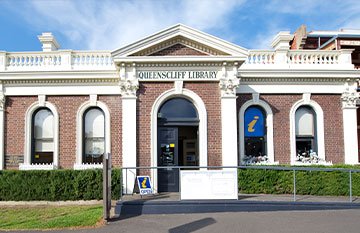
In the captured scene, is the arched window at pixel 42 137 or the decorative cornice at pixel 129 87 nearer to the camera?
the decorative cornice at pixel 129 87

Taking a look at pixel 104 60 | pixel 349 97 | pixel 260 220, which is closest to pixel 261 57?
pixel 349 97

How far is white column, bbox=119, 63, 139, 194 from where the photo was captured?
1263 cm

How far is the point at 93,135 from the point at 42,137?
6.64 ft

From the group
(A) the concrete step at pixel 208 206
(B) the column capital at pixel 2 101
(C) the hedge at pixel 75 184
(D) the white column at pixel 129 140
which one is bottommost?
(A) the concrete step at pixel 208 206

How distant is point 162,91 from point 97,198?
4.36 m

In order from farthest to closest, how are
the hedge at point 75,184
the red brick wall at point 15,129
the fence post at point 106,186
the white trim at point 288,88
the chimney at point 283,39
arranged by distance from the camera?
the chimney at point 283,39, the white trim at point 288,88, the red brick wall at point 15,129, the hedge at point 75,184, the fence post at point 106,186

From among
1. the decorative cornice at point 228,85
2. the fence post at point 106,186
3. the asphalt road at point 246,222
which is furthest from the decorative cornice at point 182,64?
the asphalt road at point 246,222

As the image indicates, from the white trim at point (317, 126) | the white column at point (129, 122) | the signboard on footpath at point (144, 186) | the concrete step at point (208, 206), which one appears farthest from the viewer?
the white trim at point (317, 126)

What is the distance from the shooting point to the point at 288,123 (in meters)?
14.5

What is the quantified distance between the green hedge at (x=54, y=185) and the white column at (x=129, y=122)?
0.98 m

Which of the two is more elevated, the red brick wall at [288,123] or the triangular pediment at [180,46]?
the triangular pediment at [180,46]

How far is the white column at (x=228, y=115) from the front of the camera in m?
12.8

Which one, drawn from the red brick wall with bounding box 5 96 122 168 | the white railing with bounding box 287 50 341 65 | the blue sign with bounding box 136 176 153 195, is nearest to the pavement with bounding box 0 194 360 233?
the blue sign with bounding box 136 176 153 195

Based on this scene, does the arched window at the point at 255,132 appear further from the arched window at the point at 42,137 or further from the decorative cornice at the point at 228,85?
the arched window at the point at 42,137
